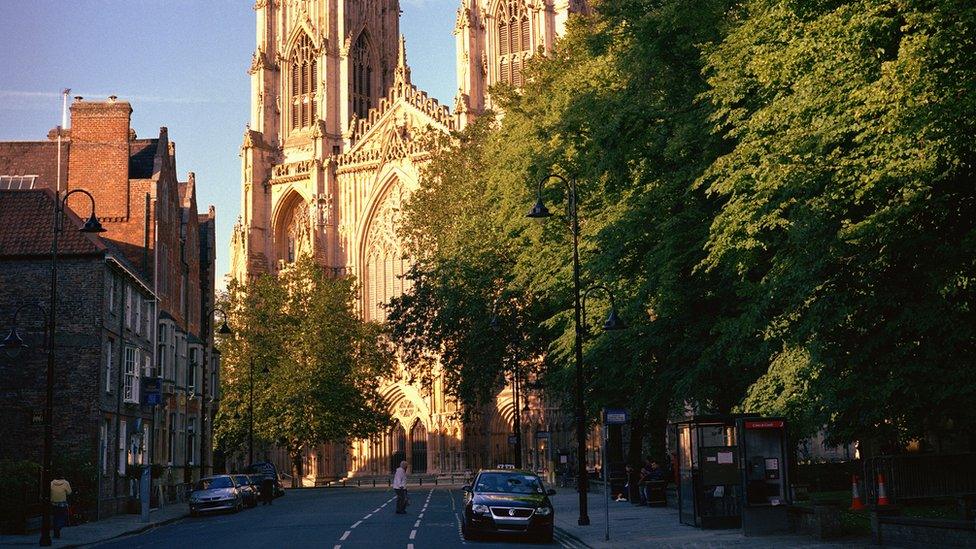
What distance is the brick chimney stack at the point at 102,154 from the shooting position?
44906 mm

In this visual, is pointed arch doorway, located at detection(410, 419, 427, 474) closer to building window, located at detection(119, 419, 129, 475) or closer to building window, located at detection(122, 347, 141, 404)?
building window, located at detection(122, 347, 141, 404)

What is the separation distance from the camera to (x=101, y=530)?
30.5 meters

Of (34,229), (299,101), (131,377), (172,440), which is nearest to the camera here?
(34,229)

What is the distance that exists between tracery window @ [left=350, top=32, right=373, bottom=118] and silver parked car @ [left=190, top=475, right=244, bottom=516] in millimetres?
64545

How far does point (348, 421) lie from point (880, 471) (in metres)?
53.1

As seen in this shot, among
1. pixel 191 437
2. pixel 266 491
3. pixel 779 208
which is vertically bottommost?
pixel 266 491

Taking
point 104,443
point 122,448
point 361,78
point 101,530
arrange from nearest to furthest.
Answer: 1. point 101,530
2. point 104,443
3. point 122,448
4. point 361,78

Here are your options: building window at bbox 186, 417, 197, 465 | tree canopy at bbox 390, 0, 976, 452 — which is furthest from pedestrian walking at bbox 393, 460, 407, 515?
building window at bbox 186, 417, 197, 465

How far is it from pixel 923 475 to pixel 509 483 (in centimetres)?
814


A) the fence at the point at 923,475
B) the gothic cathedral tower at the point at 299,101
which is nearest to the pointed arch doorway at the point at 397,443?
the gothic cathedral tower at the point at 299,101

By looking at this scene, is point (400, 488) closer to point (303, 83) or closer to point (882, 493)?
point (882, 493)

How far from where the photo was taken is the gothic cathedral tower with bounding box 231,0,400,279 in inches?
3826

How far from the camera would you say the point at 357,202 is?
92.8m

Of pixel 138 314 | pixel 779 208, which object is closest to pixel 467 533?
pixel 779 208
